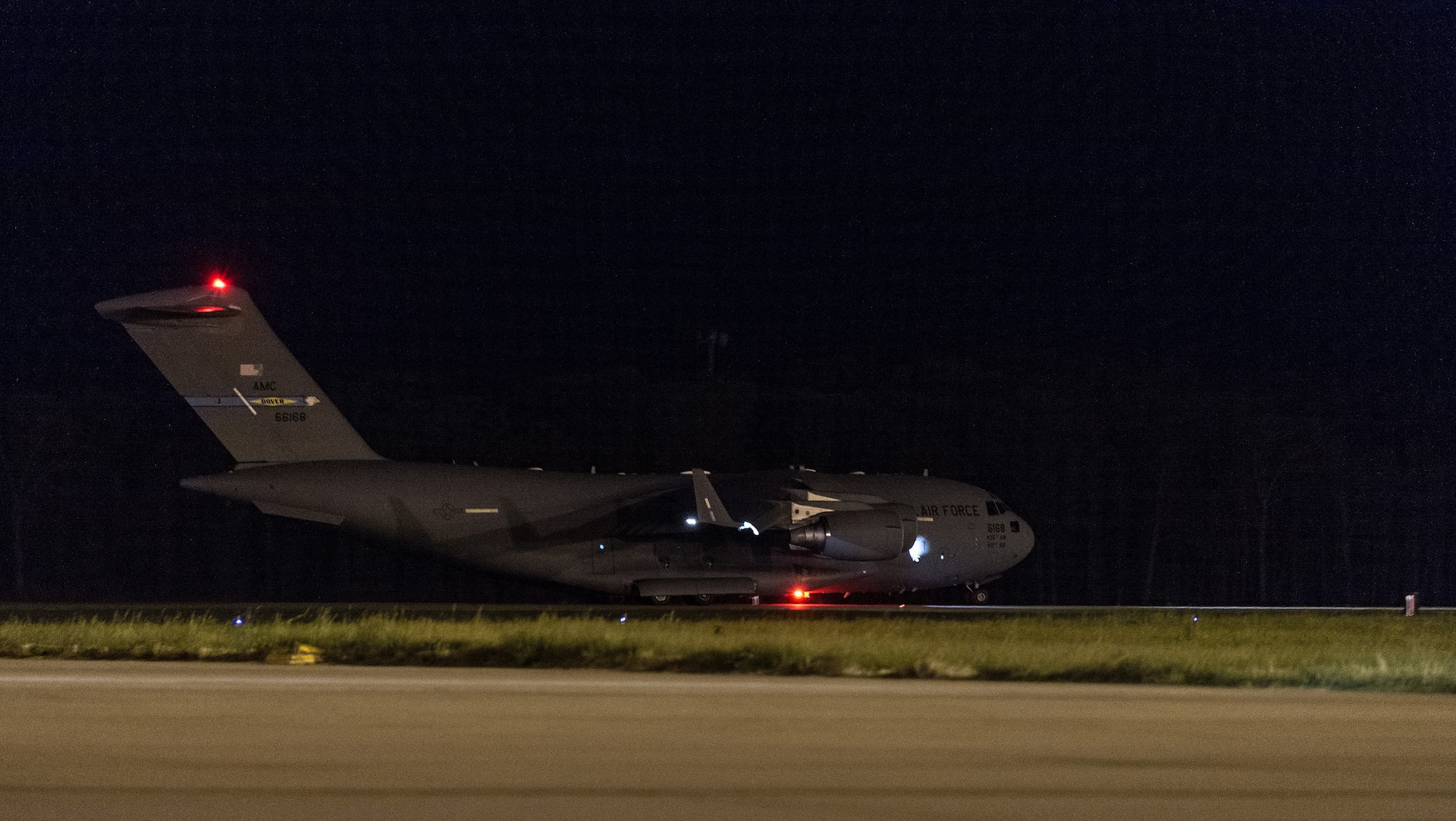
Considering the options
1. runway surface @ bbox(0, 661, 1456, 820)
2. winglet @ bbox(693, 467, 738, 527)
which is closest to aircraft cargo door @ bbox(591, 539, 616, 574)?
winglet @ bbox(693, 467, 738, 527)

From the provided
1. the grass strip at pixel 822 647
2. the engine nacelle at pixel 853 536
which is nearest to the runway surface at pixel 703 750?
the grass strip at pixel 822 647

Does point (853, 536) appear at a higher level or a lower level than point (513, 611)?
higher

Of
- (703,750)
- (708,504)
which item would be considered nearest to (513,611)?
(708,504)

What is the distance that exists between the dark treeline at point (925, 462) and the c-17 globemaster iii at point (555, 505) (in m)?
16.7

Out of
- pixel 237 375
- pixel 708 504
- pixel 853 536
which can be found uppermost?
pixel 237 375

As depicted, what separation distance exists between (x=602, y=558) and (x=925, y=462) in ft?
83.9

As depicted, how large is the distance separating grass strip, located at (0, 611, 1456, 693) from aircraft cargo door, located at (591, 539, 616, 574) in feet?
16.9

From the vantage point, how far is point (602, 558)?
29.0 meters

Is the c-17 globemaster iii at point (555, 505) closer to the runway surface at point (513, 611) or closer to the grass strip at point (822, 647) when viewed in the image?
the runway surface at point (513, 611)

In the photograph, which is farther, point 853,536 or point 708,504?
point 853,536

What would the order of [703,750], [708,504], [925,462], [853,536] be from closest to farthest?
[703,750]
[708,504]
[853,536]
[925,462]

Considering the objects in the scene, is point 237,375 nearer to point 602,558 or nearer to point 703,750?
point 602,558

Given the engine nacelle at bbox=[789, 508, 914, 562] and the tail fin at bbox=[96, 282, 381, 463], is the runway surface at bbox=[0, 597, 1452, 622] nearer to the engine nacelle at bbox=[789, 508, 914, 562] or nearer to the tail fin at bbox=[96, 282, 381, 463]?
the engine nacelle at bbox=[789, 508, 914, 562]

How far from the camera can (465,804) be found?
7.73 m
